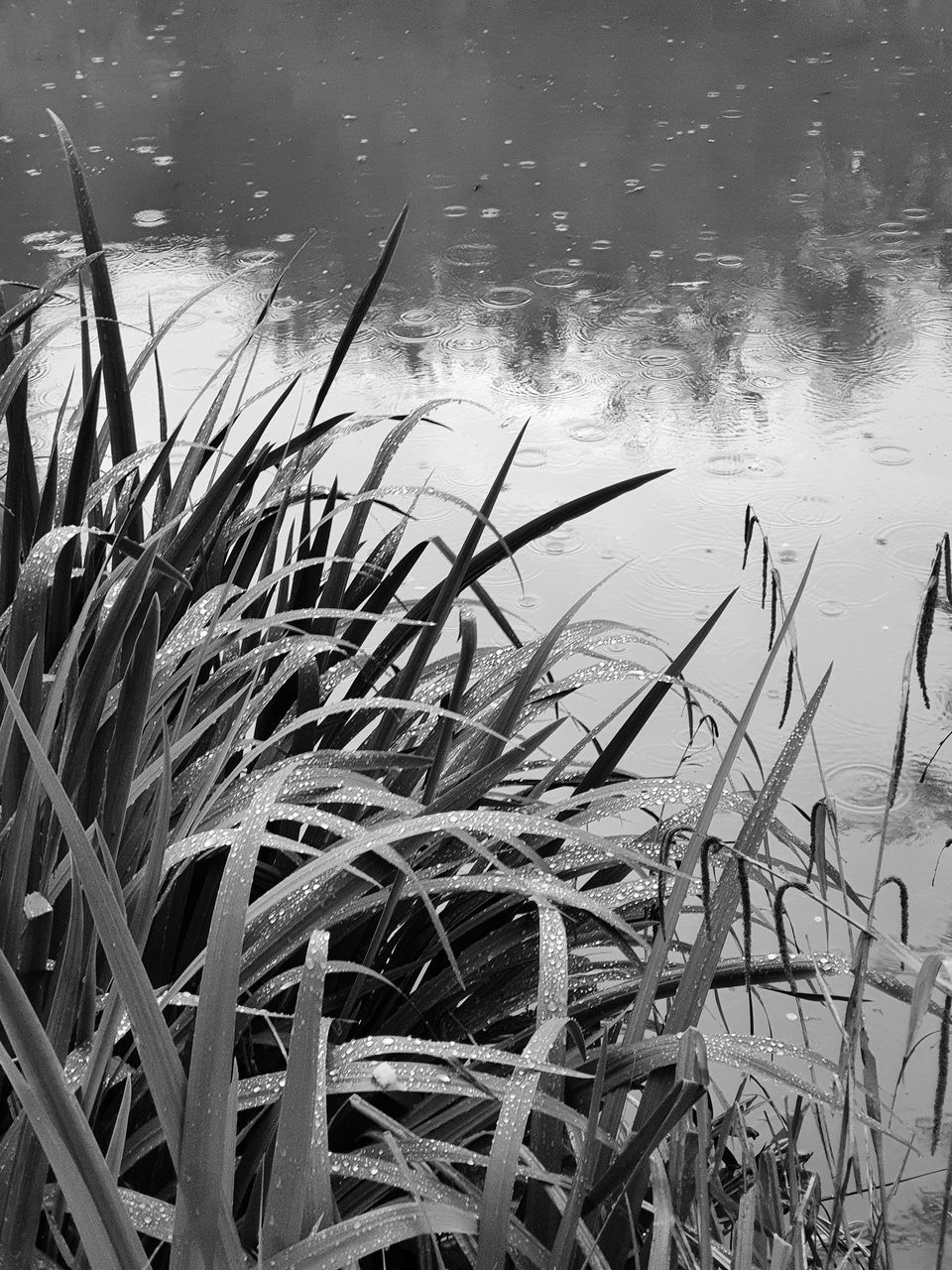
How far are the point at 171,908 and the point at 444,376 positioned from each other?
2069mm

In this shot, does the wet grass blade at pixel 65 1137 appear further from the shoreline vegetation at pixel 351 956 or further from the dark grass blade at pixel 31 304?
the dark grass blade at pixel 31 304

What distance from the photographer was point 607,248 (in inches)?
138

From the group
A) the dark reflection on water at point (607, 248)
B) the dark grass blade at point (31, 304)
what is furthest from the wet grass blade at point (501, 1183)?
the dark reflection on water at point (607, 248)

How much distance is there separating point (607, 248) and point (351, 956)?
2929mm

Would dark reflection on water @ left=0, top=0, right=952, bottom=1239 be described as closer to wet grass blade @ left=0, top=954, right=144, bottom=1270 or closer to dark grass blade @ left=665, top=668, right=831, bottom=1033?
dark grass blade @ left=665, top=668, right=831, bottom=1033

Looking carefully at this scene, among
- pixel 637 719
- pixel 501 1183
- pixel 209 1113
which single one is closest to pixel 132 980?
pixel 209 1113

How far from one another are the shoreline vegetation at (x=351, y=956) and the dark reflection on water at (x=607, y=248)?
0.75 meters

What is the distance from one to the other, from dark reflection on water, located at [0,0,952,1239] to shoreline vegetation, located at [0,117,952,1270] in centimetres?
75

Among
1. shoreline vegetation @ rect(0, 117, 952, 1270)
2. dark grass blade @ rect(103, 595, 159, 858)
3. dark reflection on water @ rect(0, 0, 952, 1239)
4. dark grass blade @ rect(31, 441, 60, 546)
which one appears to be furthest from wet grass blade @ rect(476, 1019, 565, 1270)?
dark reflection on water @ rect(0, 0, 952, 1239)

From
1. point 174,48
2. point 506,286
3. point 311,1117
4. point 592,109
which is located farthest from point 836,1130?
point 174,48

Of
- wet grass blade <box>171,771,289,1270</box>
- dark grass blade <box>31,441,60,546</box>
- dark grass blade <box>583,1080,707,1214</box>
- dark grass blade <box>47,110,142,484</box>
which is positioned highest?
dark grass blade <box>47,110,142,484</box>

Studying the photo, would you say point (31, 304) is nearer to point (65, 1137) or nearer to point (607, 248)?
point (65, 1137)

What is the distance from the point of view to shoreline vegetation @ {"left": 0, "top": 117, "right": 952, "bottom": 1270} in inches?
23.6

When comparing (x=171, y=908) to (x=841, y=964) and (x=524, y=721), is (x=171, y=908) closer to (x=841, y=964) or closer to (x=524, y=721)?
(x=524, y=721)
